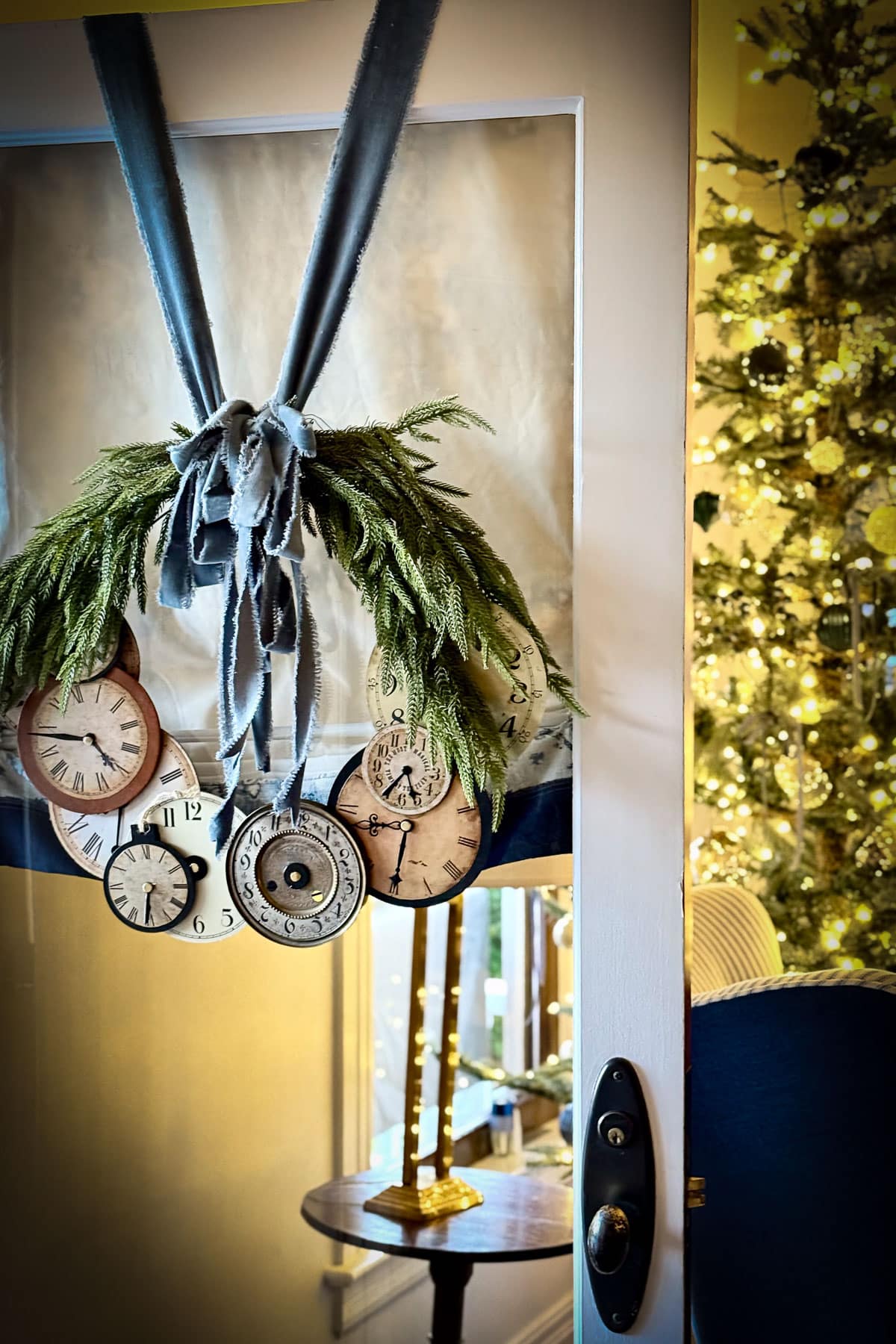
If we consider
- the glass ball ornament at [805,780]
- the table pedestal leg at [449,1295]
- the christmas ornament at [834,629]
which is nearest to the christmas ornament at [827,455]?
the christmas ornament at [834,629]

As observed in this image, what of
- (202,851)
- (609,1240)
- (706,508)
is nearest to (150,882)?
(202,851)

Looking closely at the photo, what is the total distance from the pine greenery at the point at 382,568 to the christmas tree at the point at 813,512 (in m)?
2.18

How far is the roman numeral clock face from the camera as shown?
1.20 m

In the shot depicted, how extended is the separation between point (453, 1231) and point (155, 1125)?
0.36 meters

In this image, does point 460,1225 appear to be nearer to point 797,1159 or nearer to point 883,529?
point 797,1159

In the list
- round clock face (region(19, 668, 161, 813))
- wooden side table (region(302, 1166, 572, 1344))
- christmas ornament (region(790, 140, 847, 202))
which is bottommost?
wooden side table (region(302, 1166, 572, 1344))

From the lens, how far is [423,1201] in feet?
4.15

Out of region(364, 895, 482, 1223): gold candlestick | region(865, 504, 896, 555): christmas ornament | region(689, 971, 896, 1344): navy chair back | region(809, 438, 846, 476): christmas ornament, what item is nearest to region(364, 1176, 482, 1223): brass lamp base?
region(364, 895, 482, 1223): gold candlestick

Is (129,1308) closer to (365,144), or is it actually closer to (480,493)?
(480,493)

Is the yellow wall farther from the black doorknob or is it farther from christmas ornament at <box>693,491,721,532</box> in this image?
christmas ornament at <box>693,491,721,532</box>

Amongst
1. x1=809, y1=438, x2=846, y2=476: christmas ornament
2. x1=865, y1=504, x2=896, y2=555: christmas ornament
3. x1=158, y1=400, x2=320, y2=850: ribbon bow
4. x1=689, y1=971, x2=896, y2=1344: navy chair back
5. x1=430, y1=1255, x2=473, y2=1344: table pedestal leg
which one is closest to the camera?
x1=158, y1=400, x2=320, y2=850: ribbon bow

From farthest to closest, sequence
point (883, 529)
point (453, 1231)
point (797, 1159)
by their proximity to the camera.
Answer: point (883, 529) < point (797, 1159) < point (453, 1231)

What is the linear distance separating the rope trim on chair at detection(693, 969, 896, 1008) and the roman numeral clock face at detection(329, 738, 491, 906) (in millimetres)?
481

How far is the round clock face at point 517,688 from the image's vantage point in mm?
1186
